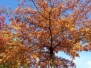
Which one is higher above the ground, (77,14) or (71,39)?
(77,14)

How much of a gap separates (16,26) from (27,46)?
3.74ft

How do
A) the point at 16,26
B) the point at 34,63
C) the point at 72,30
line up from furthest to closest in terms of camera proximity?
the point at 34,63 → the point at 16,26 → the point at 72,30

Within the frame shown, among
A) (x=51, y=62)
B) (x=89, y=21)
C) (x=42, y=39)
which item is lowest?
(x=51, y=62)

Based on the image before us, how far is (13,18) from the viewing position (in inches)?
491

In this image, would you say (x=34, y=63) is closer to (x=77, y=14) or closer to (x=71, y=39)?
(x=71, y=39)

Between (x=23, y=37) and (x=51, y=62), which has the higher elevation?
(x=23, y=37)

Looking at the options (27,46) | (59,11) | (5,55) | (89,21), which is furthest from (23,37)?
(89,21)

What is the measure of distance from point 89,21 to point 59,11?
1.75 m

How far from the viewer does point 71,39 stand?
12234 millimetres

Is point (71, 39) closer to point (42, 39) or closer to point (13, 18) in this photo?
point (42, 39)

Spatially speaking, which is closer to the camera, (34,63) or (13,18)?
(13,18)

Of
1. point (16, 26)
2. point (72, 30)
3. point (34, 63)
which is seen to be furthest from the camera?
point (34, 63)

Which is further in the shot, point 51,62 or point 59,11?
point 51,62

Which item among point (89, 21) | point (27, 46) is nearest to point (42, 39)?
point (27, 46)
